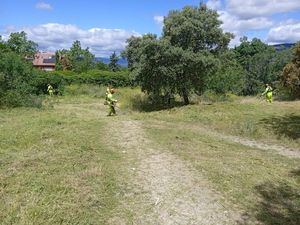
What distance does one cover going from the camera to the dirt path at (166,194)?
244 inches

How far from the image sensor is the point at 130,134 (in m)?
11.4

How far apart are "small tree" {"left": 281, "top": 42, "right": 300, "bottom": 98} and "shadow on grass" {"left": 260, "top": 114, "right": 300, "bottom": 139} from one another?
32.6 feet

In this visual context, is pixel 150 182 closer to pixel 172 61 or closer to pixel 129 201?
pixel 129 201

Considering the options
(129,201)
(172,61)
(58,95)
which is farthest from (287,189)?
(58,95)

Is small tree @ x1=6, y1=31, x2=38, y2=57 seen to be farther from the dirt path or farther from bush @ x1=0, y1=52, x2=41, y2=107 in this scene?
the dirt path

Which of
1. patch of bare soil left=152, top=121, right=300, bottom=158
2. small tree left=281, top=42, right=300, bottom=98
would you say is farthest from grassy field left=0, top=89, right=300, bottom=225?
small tree left=281, top=42, right=300, bottom=98

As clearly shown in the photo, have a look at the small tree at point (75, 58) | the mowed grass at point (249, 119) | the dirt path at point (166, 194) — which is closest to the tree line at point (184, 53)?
the mowed grass at point (249, 119)

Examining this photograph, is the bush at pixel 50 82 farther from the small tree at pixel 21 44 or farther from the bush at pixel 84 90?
the small tree at pixel 21 44

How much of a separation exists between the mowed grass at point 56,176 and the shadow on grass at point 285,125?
6322mm

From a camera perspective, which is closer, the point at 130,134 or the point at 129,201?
the point at 129,201

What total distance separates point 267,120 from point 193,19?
24.9ft

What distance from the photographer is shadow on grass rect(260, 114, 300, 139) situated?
13750 millimetres

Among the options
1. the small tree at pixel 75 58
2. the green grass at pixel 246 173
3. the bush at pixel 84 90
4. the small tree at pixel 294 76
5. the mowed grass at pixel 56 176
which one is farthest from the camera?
the small tree at pixel 75 58

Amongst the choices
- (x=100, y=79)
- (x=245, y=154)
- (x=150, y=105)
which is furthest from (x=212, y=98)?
(x=245, y=154)
